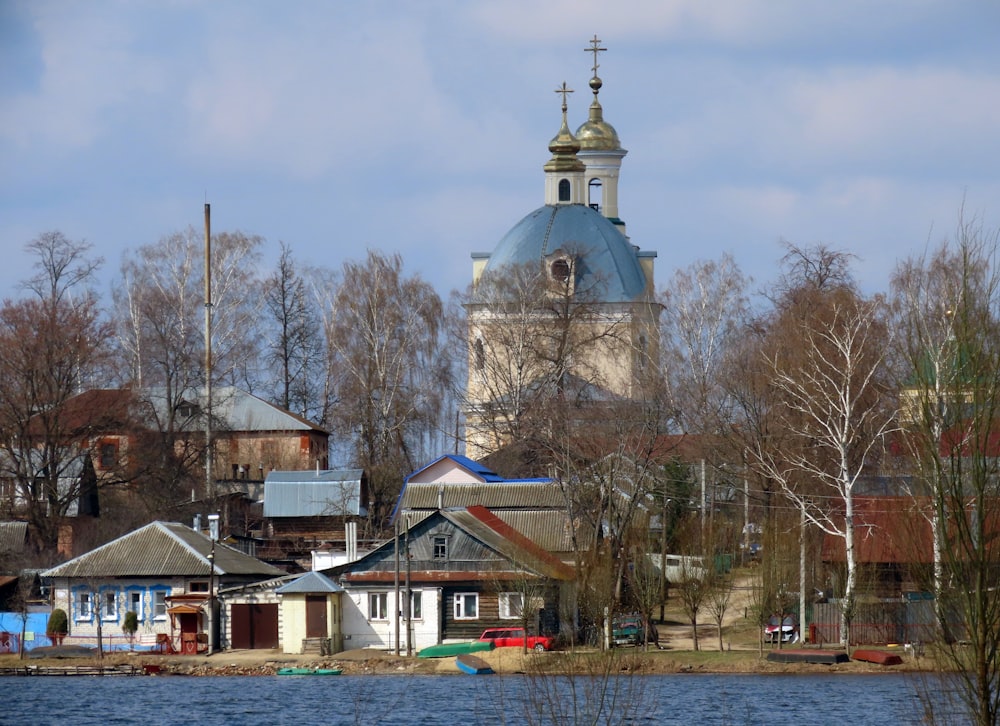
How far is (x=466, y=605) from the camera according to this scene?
5181cm

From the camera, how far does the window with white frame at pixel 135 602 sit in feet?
177

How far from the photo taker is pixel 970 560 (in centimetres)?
1991

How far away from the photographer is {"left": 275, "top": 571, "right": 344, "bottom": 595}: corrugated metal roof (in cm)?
5106

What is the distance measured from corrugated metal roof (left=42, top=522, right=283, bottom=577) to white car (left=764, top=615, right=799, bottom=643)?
49.9ft

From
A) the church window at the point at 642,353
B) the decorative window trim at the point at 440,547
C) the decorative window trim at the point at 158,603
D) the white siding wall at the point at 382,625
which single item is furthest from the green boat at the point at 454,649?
the church window at the point at 642,353

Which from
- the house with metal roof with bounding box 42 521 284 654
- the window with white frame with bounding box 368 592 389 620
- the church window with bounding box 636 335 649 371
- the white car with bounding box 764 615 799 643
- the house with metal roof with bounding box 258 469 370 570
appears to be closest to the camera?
the white car with bounding box 764 615 799 643

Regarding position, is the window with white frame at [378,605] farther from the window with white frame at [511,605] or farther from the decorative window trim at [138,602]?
the decorative window trim at [138,602]

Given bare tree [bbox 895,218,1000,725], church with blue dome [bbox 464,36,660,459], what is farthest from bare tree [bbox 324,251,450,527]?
bare tree [bbox 895,218,1000,725]

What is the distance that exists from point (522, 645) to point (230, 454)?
36250 millimetres

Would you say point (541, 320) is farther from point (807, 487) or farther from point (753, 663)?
point (753, 663)

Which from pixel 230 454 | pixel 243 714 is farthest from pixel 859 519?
pixel 230 454

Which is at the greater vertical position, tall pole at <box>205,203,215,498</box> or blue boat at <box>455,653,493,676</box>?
tall pole at <box>205,203,215,498</box>

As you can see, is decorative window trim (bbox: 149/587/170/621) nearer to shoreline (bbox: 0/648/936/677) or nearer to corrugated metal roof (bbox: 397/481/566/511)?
shoreline (bbox: 0/648/936/677)

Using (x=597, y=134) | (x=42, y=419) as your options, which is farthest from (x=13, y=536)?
(x=597, y=134)
